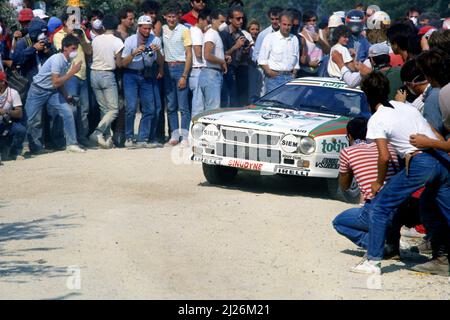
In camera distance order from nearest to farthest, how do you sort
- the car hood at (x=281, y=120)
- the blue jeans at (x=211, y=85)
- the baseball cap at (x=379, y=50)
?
1. the baseball cap at (x=379, y=50)
2. the car hood at (x=281, y=120)
3. the blue jeans at (x=211, y=85)

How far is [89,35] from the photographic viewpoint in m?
19.0

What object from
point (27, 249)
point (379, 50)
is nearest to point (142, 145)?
point (379, 50)

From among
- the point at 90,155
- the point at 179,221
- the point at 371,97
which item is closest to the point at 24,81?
the point at 90,155

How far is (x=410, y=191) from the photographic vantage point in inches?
359

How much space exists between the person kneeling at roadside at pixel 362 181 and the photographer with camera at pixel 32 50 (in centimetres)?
860

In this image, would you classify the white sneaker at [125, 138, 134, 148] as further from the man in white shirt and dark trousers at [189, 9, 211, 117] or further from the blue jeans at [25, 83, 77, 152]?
the man in white shirt and dark trousers at [189, 9, 211, 117]

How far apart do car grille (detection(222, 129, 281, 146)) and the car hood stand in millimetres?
79

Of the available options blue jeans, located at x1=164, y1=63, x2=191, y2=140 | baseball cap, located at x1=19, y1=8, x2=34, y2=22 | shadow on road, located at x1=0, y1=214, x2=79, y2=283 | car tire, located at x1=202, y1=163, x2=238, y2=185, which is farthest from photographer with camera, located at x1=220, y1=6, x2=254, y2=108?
shadow on road, located at x1=0, y1=214, x2=79, y2=283

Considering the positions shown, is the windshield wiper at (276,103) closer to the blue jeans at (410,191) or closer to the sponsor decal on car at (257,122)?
the sponsor decal on car at (257,122)

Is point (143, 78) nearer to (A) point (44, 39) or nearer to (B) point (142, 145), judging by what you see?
(B) point (142, 145)

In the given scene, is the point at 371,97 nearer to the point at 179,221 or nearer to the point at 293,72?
the point at 179,221

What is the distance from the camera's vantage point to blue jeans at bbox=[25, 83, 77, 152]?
56.3 ft

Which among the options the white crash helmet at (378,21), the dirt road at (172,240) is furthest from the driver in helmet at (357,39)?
the dirt road at (172,240)

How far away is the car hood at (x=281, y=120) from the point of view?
43.3 ft
